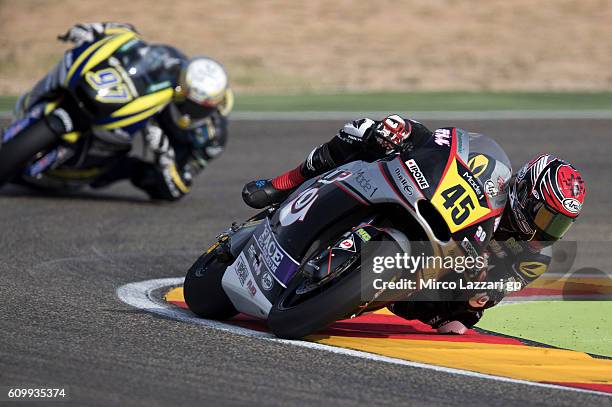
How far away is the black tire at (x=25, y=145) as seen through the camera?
10680 millimetres

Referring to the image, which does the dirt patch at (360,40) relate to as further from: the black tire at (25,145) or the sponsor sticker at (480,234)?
the sponsor sticker at (480,234)

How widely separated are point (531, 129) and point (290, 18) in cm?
697

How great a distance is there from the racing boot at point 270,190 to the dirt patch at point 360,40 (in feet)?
37.5

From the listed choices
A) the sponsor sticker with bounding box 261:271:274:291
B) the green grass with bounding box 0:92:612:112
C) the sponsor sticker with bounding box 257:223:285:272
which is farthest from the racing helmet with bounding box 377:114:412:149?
the green grass with bounding box 0:92:612:112

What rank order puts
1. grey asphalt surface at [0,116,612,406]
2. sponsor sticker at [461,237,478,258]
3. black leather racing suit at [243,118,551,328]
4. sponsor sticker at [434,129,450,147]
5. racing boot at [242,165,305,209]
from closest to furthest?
grey asphalt surface at [0,116,612,406] < sponsor sticker at [461,237,478,258] < sponsor sticker at [434,129,450,147] < black leather racing suit at [243,118,551,328] < racing boot at [242,165,305,209]

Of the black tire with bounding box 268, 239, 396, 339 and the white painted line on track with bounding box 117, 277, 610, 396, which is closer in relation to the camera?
the white painted line on track with bounding box 117, 277, 610, 396

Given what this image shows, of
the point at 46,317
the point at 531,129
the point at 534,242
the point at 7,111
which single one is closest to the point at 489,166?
the point at 534,242

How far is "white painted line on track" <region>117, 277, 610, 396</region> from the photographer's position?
5.42 m

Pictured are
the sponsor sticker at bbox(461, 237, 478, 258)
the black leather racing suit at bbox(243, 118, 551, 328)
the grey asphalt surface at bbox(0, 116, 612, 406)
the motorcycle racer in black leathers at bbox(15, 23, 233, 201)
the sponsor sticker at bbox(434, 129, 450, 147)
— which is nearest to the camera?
the grey asphalt surface at bbox(0, 116, 612, 406)

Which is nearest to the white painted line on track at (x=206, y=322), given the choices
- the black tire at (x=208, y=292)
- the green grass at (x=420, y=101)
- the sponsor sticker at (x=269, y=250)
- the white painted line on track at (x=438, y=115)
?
the black tire at (x=208, y=292)

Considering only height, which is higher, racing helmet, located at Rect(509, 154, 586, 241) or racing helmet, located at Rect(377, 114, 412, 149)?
racing helmet, located at Rect(377, 114, 412, 149)

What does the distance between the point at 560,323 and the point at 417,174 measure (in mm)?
1680

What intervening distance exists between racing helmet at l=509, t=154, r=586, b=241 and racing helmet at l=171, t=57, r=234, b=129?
16.4ft

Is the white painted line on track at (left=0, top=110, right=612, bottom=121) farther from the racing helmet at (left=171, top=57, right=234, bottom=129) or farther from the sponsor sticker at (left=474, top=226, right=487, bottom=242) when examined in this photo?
the sponsor sticker at (left=474, top=226, right=487, bottom=242)
